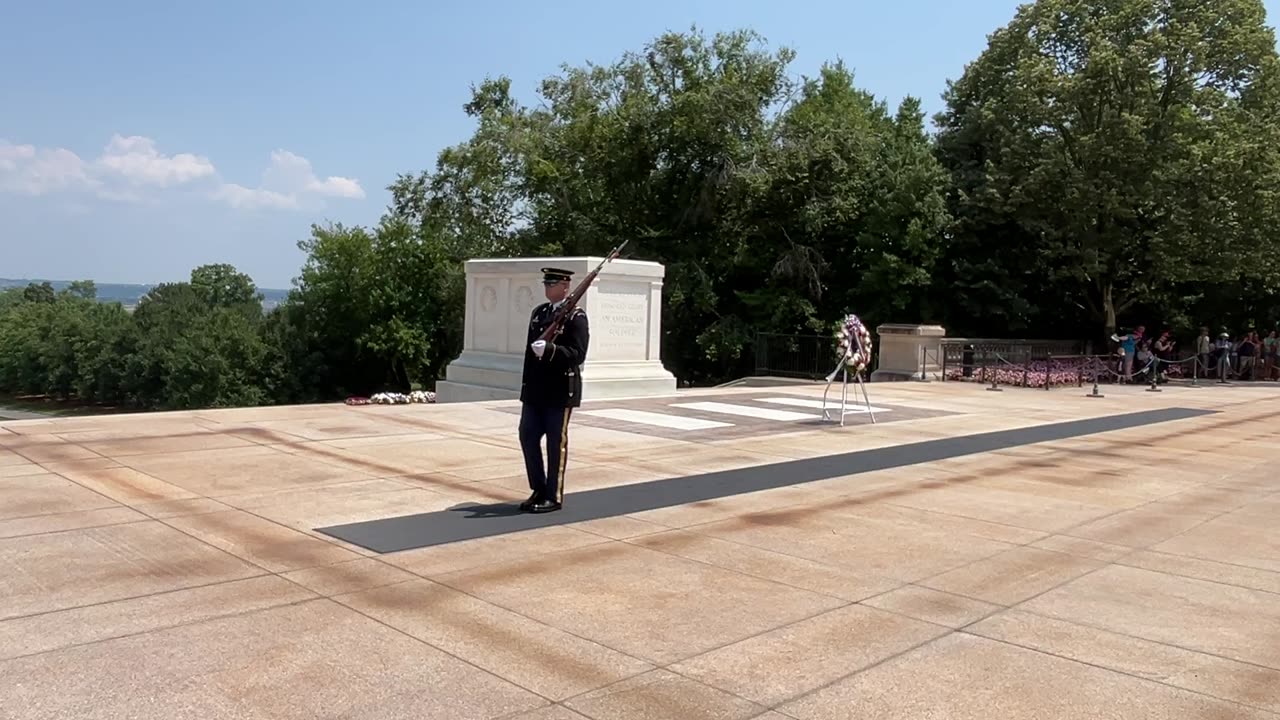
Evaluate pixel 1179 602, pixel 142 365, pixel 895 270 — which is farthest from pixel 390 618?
pixel 142 365

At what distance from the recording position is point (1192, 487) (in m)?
9.36

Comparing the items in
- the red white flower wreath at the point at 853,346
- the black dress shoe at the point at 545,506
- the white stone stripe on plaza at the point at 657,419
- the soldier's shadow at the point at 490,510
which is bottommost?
the soldier's shadow at the point at 490,510

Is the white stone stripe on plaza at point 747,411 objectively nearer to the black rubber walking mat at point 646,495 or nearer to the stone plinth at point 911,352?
the black rubber walking mat at point 646,495

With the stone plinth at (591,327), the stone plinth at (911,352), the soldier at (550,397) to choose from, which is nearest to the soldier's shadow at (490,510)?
the soldier at (550,397)

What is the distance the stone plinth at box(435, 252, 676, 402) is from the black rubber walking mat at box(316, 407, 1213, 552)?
6.05 meters

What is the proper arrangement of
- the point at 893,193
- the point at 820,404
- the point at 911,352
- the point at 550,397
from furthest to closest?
the point at 893,193 → the point at 911,352 → the point at 820,404 → the point at 550,397

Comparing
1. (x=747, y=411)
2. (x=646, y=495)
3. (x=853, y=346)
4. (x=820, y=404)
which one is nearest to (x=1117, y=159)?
(x=820, y=404)

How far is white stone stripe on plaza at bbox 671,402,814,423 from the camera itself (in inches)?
557

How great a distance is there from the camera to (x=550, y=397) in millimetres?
7066

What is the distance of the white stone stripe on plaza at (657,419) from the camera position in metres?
12.8

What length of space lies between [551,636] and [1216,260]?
28.0 metres

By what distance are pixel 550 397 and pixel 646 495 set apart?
142 centimetres

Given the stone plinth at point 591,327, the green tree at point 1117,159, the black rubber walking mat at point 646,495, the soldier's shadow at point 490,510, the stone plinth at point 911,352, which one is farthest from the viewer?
the green tree at point 1117,159

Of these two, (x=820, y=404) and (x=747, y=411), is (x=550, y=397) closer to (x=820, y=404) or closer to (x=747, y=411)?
(x=747, y=411)
